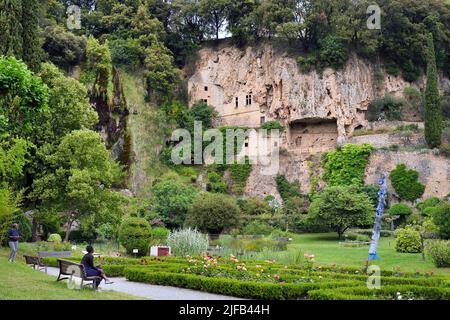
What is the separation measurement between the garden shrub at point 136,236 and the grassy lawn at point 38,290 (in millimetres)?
11212

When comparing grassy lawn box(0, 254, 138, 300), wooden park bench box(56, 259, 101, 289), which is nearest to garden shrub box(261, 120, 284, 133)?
grassy lawn box(0, 254, 138, 300)

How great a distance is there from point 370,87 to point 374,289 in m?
42.8

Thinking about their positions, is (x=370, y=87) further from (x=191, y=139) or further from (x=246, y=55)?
(x=191, y=139)

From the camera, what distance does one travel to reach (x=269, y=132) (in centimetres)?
5219

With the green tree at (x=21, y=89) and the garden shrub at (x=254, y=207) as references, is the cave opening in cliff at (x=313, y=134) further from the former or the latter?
the green tree at (x=21, y=89)

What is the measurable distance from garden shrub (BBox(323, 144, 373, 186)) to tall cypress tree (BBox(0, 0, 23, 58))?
27.9m

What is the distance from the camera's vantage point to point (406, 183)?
1777 inches

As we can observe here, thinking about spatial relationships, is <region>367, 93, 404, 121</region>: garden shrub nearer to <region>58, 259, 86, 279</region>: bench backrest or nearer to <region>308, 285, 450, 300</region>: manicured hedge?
<region>308, 285, 450, 300</region>: manicured hedge

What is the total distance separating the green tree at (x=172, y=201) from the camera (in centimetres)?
4231

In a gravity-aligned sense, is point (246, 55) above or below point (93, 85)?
above

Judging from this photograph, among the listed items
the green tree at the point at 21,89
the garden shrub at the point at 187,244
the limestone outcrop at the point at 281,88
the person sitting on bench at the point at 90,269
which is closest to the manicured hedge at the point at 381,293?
the person sitting on bench at the point at 90,269

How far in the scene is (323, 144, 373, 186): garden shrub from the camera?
4741 cm
